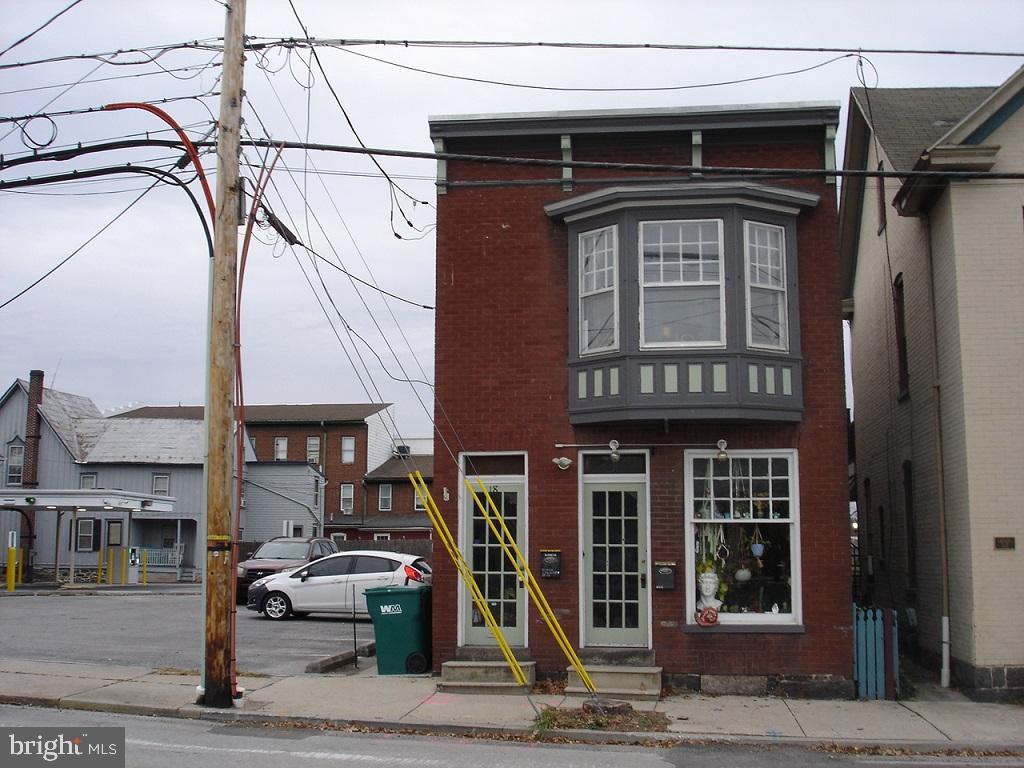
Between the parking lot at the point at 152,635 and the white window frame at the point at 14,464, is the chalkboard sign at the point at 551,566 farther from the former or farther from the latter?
the white window frame at the point at 14,464

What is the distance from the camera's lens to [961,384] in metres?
12.9

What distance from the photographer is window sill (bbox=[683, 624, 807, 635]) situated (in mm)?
12688

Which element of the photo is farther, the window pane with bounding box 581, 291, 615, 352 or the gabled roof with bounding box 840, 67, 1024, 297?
the window pane with bounding box 581, 291, 615, 352

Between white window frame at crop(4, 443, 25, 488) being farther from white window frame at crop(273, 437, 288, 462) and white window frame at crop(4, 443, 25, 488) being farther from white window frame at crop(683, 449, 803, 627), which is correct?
white window frame at crop(683, 449, 803, 627)

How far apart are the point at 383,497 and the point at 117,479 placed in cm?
1594

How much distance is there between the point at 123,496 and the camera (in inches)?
1323

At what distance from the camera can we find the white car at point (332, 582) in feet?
67.0

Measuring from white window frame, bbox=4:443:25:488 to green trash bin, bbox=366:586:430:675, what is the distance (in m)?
34.1

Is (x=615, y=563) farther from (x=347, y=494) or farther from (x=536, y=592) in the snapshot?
(x=347, y=494)

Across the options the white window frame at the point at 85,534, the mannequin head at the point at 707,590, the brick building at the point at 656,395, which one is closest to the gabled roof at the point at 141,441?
the white window frame at the point at 85,534

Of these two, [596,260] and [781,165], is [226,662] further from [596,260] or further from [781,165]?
[781,165]

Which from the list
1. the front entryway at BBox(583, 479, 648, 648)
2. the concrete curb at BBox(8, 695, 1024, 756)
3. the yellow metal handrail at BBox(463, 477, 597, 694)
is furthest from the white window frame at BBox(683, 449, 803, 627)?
the concrete curb at BBox(8, 695, 1024, 756)

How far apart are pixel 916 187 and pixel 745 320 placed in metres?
3.17

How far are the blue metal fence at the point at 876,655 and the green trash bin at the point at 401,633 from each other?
5.47m
